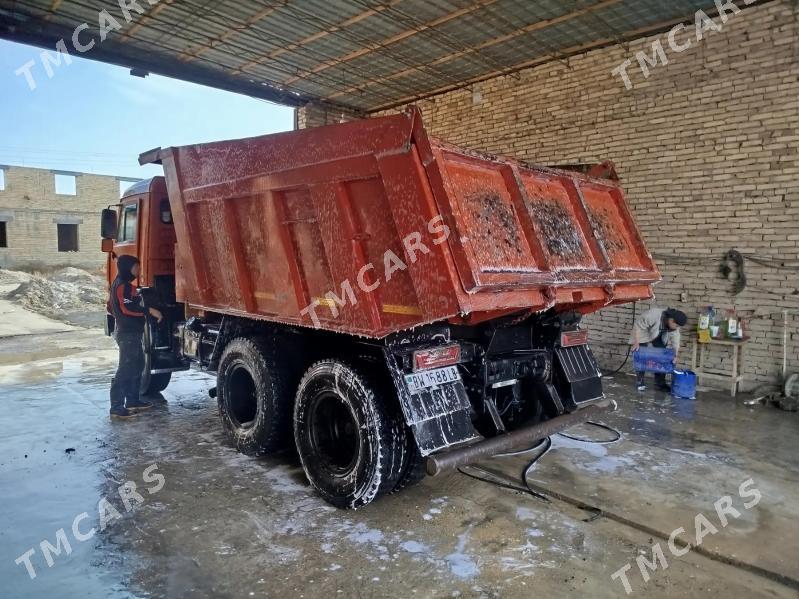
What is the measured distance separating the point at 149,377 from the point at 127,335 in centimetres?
69

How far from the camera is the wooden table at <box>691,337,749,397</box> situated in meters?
7.21

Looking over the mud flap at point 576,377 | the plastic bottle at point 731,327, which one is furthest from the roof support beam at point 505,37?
the mud flap at point 576,377

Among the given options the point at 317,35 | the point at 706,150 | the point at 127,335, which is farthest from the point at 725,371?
the point at 317,35

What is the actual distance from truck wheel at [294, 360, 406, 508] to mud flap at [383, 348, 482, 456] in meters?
0.23

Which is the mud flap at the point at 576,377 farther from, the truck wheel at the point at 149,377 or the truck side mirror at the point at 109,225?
the truck side mirror at the point at 109,225

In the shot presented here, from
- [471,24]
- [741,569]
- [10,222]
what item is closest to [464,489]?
[741,569]

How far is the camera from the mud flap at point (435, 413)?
3463mm

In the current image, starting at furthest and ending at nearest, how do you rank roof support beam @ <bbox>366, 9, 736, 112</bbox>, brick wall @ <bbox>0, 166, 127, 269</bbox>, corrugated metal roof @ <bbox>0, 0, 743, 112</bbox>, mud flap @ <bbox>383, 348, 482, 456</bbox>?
1. brick wall @ <bbox>0, 166, 127, 269</bbox>
2. roof support beam @ <bbox>366, 9, 736, 112</bbox>
3. corrugated metal roof @ <bbox>0, 0, 743, 112</bbox>
4. mud flap @ <bbox>383, 348, 482, 456</bbox>

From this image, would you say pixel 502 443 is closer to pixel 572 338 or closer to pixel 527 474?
pixel 527 474

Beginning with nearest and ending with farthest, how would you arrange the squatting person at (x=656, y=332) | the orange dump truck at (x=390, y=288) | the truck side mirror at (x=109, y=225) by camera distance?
1. the orange dump truck at (x=390, y=288)
2. the truck side mirror at (x=109, y=225)
3. the squatting person at (x=656, y=332)

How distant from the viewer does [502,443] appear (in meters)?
3.77

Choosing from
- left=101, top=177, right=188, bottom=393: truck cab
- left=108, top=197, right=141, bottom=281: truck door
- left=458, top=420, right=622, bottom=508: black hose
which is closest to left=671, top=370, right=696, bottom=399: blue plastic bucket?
left=458, top=420, right=622, bottom=508: black hose

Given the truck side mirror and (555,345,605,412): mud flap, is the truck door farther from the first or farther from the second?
(555,345,605,412): mud flap

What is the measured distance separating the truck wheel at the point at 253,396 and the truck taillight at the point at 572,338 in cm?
256
